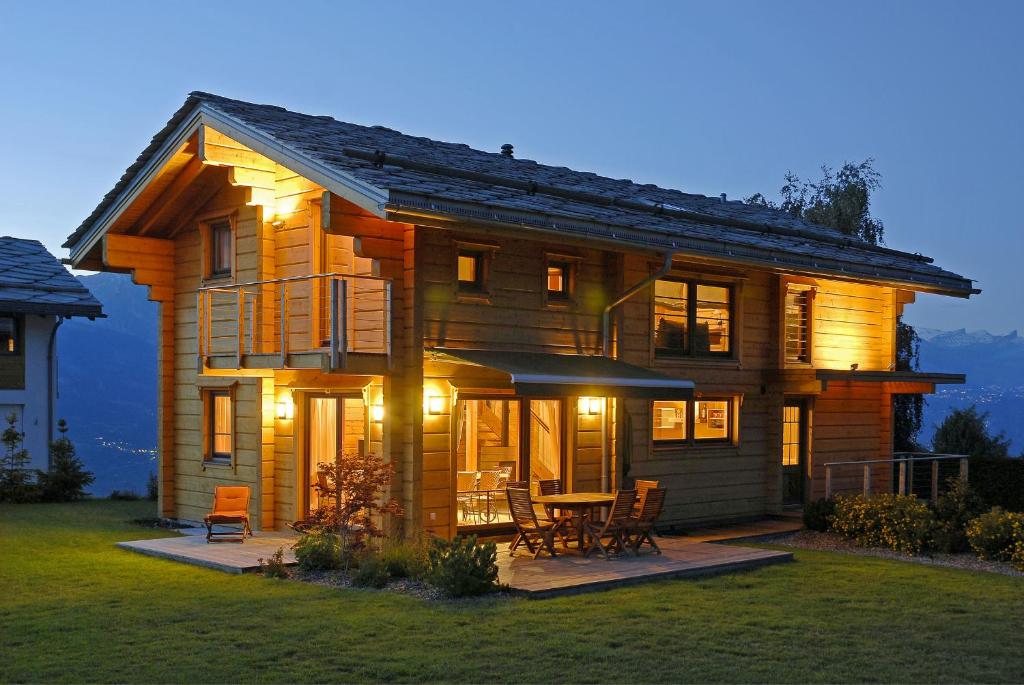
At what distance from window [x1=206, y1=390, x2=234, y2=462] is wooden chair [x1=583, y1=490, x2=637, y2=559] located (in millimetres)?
6174

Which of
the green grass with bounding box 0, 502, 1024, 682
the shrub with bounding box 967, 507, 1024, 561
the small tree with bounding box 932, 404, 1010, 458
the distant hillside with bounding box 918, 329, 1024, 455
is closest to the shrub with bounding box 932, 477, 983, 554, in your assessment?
the shrub with bounding box 967, 507, 1024, 561

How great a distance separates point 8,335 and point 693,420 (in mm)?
16992

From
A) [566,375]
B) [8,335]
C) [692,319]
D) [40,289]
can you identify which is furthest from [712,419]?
[8,335]

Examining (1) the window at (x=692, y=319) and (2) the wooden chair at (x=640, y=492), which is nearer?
(2) the wooden chair at (x=640, y=492)

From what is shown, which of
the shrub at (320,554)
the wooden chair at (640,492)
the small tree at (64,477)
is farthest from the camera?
the small tree at (64,477)

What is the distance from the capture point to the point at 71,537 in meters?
15.1

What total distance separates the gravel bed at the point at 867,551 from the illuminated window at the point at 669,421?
2069 mm

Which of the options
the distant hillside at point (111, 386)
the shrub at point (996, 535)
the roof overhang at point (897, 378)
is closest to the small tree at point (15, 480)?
the roof overhang at point (897, 378)

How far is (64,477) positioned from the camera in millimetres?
21969

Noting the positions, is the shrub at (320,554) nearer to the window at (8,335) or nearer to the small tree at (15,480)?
the small tree at (15,480)

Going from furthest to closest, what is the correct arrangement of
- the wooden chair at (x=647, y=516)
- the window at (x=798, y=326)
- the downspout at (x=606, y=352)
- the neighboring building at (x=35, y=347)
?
the neighboring building at (x=35, y=347) < the window at (x=798, y=326) < the downspout at (x=606, y=352) < the wooden chair at (x=647, y=516)

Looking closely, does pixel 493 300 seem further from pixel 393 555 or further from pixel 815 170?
pixel 815 170

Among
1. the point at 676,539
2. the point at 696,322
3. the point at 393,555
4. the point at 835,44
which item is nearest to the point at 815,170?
the point at 835,44

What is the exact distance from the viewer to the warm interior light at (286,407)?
15273 millimetres
